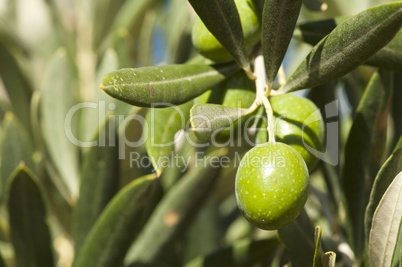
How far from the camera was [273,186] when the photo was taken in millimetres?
818

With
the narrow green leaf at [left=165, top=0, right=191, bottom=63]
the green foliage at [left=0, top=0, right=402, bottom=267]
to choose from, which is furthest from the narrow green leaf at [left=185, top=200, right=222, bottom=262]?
the narrow green leaf at [left=165, top=0, right=191, bottom=63]

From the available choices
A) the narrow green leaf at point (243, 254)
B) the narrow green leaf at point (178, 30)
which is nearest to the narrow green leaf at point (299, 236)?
the narrow green leaf at point (243, 254)

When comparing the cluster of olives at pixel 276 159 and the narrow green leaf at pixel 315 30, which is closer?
the cluster of olives at pixel 276 159

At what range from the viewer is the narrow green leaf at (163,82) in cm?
84

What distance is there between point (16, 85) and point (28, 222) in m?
0.71

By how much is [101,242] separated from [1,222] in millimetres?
479

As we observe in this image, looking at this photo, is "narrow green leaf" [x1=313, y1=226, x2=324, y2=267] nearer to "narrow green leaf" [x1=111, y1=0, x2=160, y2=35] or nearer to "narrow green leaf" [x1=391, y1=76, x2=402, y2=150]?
"narrow green leaf" [x1=391, y1=76, x2=402, y2=150]

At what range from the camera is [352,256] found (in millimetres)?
1288

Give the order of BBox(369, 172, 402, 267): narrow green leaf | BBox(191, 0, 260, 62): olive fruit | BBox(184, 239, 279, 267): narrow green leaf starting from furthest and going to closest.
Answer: BBox(184, 239, 279, 267): narrow green leaf < BBox(191, 0, 260, 62): olive fruit < BBox(369, 172, 402, 267): narrow green leaf

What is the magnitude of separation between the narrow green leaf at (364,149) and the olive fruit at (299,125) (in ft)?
0.62

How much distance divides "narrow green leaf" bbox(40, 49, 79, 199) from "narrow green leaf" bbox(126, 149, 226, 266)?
1.16 feet

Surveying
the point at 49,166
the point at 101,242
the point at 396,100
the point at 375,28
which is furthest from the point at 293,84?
the point at 49,166

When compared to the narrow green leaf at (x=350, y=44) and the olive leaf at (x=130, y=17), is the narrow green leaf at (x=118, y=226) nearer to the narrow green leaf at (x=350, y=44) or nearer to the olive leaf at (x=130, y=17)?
the narrow green leaf at (x=350, y=44)

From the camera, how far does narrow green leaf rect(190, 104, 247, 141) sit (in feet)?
2.73
